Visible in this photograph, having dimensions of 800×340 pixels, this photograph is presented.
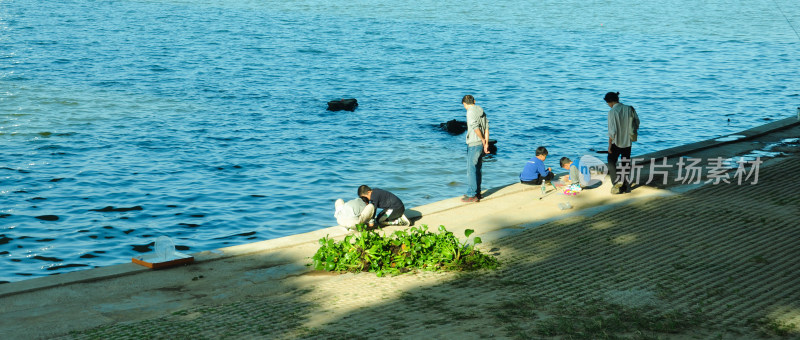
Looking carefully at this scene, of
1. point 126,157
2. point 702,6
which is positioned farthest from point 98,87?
point 702,6

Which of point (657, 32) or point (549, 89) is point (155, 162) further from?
point (657, 32)

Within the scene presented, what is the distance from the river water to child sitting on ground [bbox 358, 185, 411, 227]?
2.81 meters

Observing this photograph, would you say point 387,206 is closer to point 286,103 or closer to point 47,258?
point 47,258

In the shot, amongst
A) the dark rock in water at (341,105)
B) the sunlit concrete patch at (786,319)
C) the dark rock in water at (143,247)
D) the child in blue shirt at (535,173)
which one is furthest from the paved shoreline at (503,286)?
the dark rock in water at (341,105)

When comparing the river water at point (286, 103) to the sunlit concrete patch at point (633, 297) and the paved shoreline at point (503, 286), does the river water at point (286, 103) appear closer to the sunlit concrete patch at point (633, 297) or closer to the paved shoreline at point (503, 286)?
the paved shoreline at point (503, 286)

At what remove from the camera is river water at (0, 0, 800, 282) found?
15547mm

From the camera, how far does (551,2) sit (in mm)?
A: 69438

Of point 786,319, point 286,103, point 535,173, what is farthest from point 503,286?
point 286,103

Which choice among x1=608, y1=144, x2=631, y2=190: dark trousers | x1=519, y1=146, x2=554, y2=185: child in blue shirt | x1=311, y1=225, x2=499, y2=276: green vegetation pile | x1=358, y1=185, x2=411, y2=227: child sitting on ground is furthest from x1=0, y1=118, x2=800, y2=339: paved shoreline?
x1=519, y1=146, x2=554, y2=185: child in blue shirt

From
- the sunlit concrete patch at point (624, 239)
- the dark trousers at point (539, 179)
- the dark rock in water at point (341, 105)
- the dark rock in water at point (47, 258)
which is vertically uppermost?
the sunlit concrete patch at point (624, 239)

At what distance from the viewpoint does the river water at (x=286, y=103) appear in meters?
15.5

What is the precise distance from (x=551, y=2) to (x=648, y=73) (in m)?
33.9

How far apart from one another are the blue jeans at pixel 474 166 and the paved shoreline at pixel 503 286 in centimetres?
72

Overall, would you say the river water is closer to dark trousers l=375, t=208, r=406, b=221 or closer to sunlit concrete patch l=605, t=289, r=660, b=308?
dark trousers l=375, t=208, r=406, b=221
